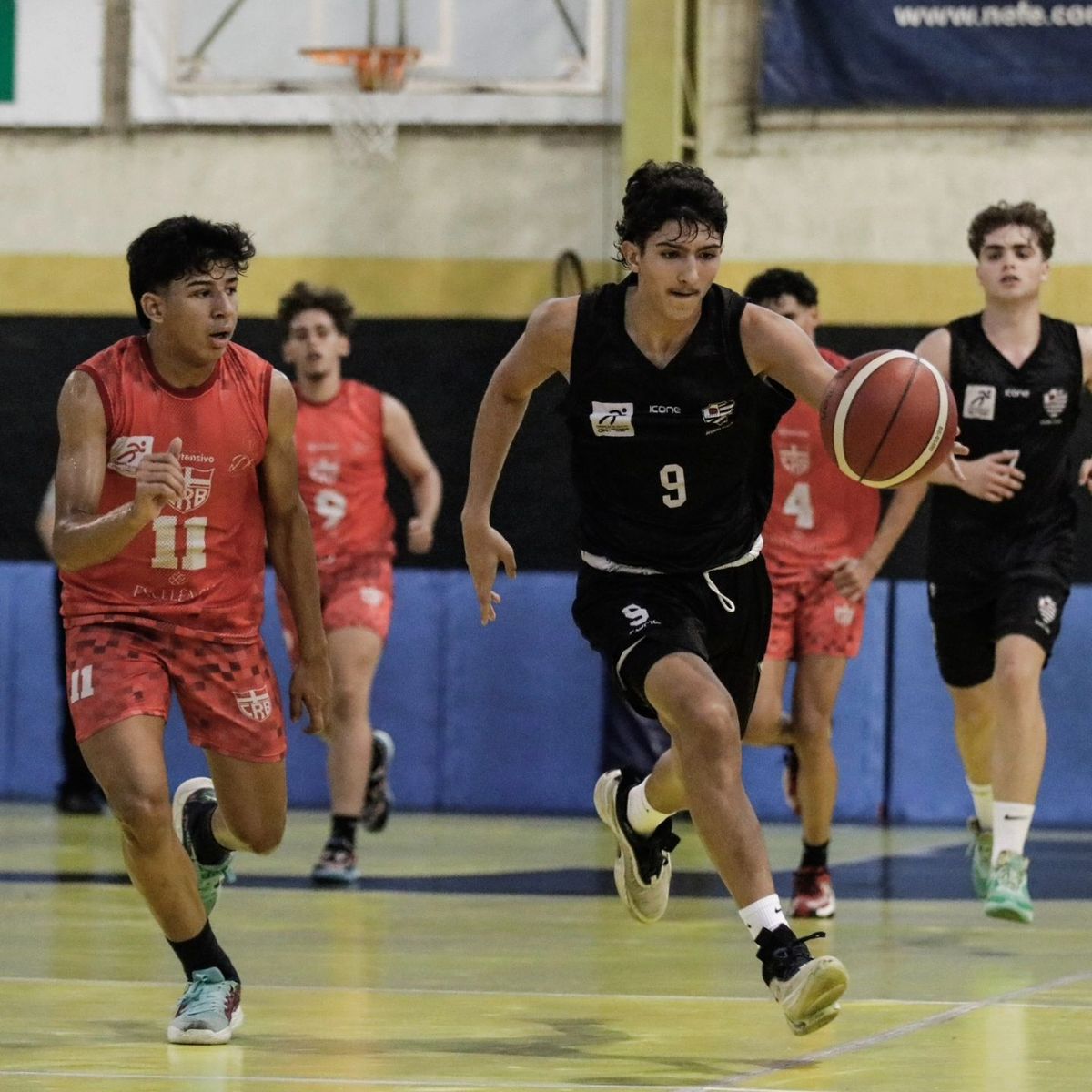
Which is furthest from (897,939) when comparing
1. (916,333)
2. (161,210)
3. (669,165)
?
(161,210)

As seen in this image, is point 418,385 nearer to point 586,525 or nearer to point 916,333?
point 916,333

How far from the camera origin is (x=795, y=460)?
8383 mm

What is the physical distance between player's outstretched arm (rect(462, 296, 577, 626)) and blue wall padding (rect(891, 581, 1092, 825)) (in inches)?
251

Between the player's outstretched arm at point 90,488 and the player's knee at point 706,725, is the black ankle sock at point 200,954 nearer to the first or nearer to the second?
the player's outstretched arm at point 90,488

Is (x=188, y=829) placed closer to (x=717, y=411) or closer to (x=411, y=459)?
(x=717, y=411)

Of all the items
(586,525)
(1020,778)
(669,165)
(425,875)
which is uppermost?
(669,165)

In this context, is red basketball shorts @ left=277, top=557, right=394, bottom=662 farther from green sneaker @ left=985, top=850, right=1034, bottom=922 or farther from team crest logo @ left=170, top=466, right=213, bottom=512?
team crest logo @ left=170, top=466, right=213, bottom=512

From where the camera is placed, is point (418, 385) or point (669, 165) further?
point (418, 385)

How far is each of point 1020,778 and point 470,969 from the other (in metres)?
1.74

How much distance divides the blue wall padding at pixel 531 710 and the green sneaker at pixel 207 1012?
687 cm

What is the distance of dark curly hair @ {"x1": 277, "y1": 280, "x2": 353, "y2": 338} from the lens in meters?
9.13

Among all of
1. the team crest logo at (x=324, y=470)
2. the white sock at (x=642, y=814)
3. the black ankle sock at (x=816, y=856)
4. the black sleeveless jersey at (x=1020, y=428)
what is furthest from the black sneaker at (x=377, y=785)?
the white sock at (x=642, y=814)

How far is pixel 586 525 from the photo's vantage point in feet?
19.1

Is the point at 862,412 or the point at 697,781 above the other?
the point at 862,412
